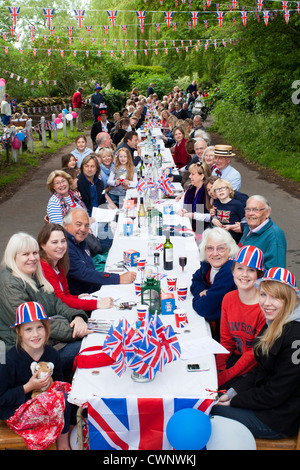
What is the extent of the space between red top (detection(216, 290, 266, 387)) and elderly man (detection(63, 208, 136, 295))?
1.11 meters

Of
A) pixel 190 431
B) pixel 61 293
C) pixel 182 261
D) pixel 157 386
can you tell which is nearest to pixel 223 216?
pixel 182 261

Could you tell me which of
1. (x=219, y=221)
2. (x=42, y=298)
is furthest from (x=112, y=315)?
(x=219, y=221)

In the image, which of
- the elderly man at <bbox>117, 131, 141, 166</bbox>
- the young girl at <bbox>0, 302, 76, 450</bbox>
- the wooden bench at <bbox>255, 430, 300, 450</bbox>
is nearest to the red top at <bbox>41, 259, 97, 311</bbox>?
the young girl at <bbox>0, 302, 76, 450</bbox>

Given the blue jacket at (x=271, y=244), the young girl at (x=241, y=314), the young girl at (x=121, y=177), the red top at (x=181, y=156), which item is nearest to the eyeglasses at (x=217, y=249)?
the young girl at (x=241, y=314)

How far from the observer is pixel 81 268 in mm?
4281

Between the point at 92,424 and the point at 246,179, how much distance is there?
10.3m

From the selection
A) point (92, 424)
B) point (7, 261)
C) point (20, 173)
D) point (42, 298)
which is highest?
point (7, 261)

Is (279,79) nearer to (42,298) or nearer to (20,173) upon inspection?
(20,173)

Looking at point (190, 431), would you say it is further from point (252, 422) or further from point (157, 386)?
point (252, 422)

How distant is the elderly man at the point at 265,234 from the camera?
4.33 metres

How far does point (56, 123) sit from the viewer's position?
17.7m

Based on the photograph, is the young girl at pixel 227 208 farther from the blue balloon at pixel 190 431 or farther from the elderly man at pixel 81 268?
the blue balloon at pixel 190 431

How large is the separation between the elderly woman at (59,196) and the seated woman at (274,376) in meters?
3.33

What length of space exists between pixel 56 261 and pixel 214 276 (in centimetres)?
129
